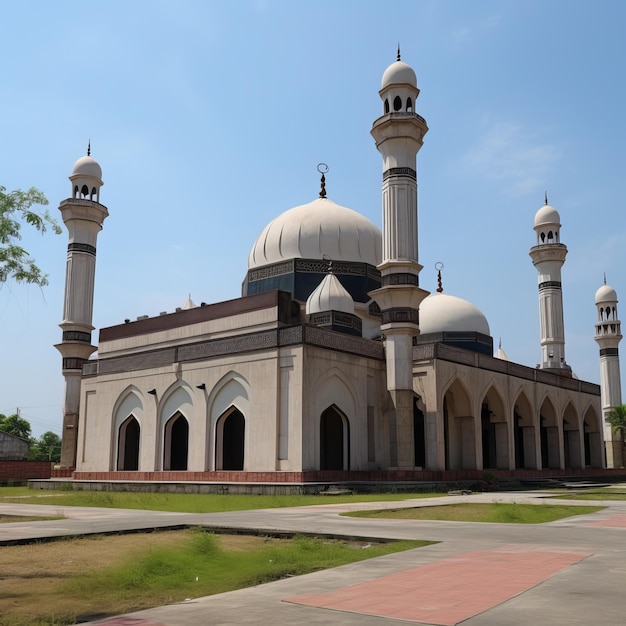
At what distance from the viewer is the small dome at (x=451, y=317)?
35125mm

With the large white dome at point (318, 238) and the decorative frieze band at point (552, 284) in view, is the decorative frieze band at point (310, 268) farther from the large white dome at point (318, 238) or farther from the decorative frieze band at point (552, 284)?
the decorative frieze band at point (552, 284)

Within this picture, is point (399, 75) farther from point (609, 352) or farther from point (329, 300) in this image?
point (609, 352)

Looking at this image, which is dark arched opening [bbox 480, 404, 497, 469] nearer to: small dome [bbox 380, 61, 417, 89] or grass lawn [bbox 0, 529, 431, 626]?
small dome [bbox 380, 61, 417, 89]

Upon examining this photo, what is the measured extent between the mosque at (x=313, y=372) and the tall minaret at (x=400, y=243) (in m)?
0.05

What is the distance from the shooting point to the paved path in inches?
166

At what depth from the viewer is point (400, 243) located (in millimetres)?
26031

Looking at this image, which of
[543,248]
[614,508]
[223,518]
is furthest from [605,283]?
[223,518]

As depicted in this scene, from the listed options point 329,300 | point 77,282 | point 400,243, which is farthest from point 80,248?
point 400,243

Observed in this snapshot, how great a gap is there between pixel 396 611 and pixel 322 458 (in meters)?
22.3

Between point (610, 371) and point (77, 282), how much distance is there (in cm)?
3192

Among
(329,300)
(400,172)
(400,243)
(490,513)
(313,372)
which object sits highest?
(400,172)

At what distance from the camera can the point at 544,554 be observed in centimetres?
670

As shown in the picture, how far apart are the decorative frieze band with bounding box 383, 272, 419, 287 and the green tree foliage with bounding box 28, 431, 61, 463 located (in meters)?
58.6

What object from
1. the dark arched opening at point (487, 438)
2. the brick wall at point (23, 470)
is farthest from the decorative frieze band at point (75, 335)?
the dark arched opening at point (487, 438)
